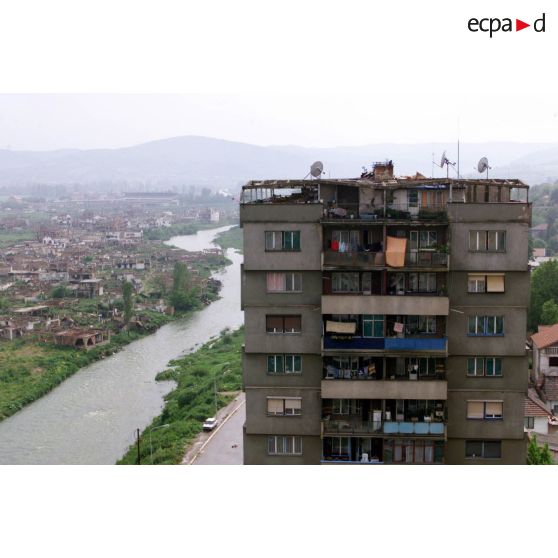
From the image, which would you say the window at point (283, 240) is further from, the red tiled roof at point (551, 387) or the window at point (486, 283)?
the red tiled roof at point (551, 387)

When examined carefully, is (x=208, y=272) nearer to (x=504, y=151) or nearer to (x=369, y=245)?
(x=369, y=245)

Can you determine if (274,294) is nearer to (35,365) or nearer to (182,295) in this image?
(35,365)

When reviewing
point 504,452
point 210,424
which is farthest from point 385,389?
point 210,424

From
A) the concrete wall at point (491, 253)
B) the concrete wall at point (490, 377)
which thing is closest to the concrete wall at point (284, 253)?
the concrete wall at point (491, 253)

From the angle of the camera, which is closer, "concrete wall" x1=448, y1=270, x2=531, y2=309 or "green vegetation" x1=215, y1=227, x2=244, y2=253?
"concrete wall" x1=448, y1=270, x2=531, y2=309

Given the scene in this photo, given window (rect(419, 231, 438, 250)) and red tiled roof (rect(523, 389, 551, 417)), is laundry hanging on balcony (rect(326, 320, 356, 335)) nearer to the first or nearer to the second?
window (rect(419, 231, 438, 250))

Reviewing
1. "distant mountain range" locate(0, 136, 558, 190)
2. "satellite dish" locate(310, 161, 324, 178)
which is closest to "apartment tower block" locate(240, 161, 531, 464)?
"satellite dish" locate(310, 161, 324, 178)
